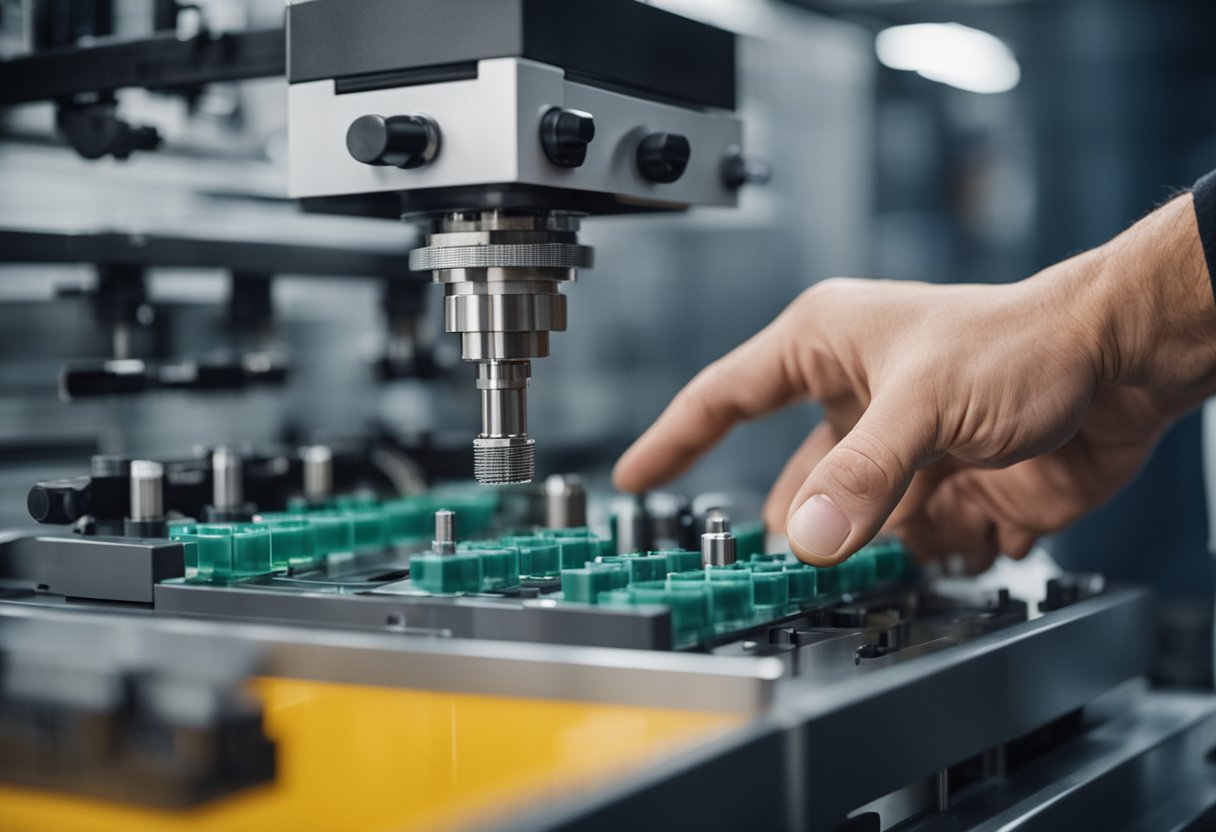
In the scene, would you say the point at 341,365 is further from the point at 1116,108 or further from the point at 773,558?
the point at 1116,108

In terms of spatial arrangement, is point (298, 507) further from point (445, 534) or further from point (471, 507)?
point (445, 534)

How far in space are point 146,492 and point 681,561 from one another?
0.36 metres

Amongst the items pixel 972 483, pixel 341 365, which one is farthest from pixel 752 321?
pixel 972 483

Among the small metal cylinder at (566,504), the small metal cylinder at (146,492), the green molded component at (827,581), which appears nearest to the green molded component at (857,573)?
the green molded component at (827,581)

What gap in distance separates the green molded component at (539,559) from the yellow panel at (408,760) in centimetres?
15

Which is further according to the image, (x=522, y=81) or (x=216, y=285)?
(x=216, y=285)

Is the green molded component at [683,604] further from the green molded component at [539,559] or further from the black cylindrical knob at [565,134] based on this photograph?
the black cylindrical knob at [565,134]

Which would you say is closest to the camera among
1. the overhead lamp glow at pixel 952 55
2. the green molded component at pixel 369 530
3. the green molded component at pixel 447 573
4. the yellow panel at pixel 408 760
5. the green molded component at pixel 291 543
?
the yellow panel at pixel 408 760

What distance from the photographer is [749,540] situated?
90 cm

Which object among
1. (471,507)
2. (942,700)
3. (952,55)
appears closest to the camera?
(942,700)

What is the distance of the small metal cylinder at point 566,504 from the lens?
1009mm

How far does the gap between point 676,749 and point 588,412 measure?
3.02 meters

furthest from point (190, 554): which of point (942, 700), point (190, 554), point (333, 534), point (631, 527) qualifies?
point (942, 700)

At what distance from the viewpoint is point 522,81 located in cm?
75
